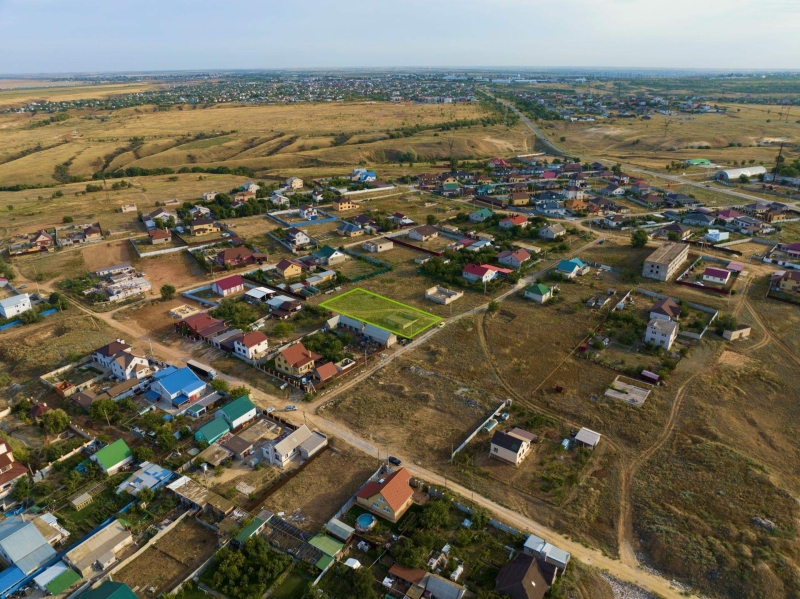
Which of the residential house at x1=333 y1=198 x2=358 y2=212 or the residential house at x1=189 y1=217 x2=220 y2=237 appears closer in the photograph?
the residential house at x1=189 y1=217 x2=220 y2=237

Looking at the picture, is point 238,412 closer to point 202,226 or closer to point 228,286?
point 228,286

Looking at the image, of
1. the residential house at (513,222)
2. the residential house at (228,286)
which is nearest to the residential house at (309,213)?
the residential house at (228,286)

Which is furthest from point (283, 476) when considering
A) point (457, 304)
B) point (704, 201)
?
point (704, 201)

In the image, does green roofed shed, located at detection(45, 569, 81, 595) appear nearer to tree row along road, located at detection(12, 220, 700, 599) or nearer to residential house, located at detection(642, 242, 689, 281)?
tree row along road, located at detection(12, 220, 700, 599)

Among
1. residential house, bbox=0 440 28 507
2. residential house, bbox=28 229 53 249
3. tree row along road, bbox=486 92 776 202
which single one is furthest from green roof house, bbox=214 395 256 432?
tree row along road, bbox=486 92 776 202

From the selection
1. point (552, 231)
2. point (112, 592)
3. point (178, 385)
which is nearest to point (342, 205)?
point (552, 231)

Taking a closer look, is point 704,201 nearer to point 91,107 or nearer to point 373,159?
point 373,159
